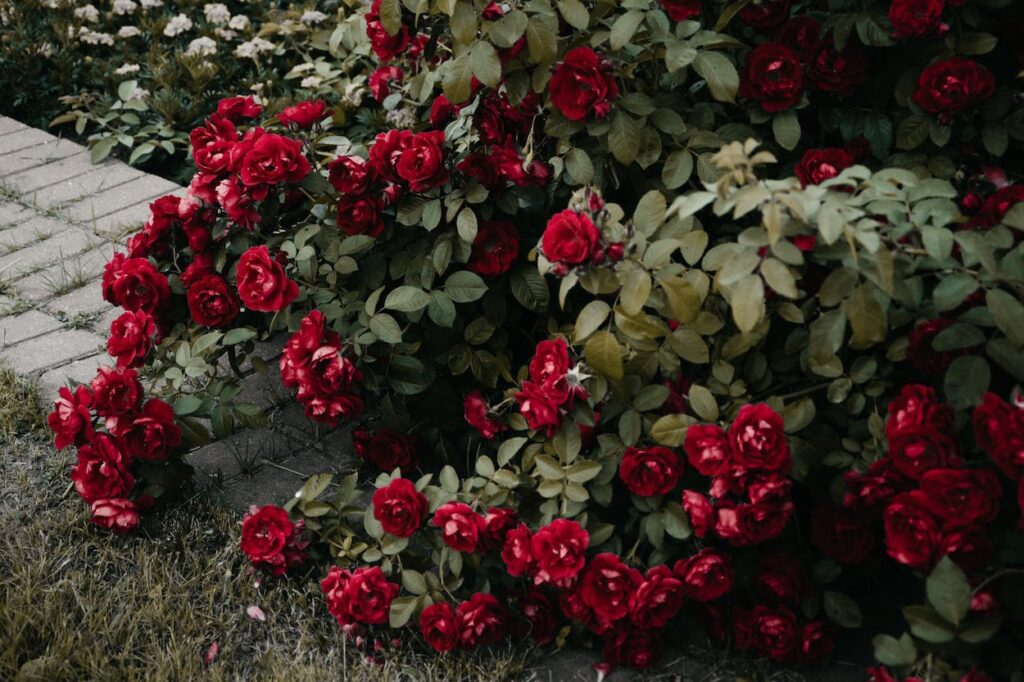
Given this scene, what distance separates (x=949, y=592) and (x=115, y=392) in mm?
1563

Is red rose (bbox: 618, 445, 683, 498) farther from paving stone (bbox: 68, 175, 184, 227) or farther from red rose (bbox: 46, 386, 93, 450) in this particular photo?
paving stone (bbox: 68, 175, 184, 227)

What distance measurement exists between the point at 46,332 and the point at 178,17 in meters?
1.99

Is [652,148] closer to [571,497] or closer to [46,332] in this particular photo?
[571,497]

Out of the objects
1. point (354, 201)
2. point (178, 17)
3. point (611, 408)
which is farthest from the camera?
point (178, 17)

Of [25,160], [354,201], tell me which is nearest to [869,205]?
[354,201]

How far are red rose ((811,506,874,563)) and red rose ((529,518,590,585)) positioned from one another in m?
0.43

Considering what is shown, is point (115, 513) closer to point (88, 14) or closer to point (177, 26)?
point (177, 26)

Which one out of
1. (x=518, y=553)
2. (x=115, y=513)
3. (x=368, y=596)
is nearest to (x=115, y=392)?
(x=115, y=513)

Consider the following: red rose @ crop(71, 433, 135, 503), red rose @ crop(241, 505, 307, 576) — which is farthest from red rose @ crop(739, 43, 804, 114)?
red rose @ crop(71, 433, 135, 503)

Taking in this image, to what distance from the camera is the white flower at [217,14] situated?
437cm

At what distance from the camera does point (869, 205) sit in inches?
66.6


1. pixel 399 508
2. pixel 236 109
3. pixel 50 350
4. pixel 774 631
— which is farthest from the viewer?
pixel 50 350

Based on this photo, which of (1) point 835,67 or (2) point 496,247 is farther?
(2) point 496,247

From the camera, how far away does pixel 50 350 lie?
278cm
